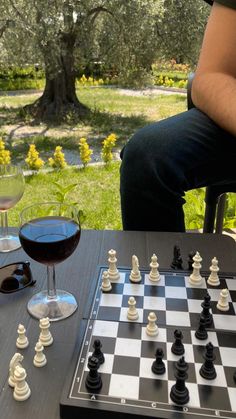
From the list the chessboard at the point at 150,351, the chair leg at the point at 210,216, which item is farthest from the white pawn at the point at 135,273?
the chair leg at the point at 210,216

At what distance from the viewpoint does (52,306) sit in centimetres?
72

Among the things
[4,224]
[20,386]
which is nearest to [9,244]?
[4,224]

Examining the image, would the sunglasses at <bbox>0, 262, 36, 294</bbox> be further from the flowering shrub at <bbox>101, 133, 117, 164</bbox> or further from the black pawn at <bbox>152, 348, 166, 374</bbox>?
the flowering shrub at <bbox>101, 133, 117, 164</bbox>

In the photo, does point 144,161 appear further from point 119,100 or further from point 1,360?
point 119,100

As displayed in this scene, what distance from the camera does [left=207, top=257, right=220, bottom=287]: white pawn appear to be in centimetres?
79

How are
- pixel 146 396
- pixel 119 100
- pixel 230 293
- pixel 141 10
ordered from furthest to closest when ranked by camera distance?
pixel 119 100 → pixel 141 10 → pixel 230 293 → pixel 146 396

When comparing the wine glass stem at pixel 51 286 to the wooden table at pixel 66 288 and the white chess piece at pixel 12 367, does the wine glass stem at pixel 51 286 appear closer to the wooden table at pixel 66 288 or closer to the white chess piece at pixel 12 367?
the wooden table at pixel 66 288

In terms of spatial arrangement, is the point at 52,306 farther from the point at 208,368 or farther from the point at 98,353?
the point at 208,368

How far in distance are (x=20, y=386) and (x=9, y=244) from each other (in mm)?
421

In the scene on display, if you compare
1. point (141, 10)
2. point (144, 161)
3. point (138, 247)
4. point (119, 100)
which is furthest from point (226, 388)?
point (119, 100)

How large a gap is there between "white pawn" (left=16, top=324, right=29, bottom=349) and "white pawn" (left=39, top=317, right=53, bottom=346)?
2 cm

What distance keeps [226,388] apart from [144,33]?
18.8 feet

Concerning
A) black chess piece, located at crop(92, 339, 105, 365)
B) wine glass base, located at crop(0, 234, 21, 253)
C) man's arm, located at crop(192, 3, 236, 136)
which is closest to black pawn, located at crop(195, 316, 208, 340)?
black chess piece, located at crop(92, 339, 105, 365)

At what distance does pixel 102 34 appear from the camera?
6023mm
